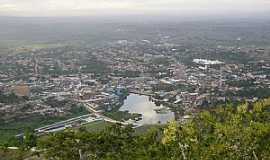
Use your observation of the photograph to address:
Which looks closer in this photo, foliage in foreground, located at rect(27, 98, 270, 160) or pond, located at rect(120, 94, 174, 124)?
foliage in foreground, located at rect(27, 98, 270, 160)

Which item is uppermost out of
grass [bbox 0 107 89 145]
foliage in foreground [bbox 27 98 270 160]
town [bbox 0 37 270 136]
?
foliage in foreground [bbox 27 98 270 160]

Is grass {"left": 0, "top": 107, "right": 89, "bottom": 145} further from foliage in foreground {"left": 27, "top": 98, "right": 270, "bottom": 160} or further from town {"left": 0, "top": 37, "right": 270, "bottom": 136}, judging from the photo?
foliage in foreground {"left": 27, "top": 98, "right": 270, "bottom": 160}

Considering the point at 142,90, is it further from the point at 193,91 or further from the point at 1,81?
the point at 1,81

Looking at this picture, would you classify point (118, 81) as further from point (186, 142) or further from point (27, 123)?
point (186, 142)

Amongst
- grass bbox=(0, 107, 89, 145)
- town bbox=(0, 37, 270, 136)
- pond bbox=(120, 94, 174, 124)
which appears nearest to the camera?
grass bbox=(0, 107, 89, 145)

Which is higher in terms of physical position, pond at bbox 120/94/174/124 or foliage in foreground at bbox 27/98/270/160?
foliage in foreground at bbox 27/98/270/160

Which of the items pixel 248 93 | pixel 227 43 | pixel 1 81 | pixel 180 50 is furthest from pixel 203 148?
pixel 227 43

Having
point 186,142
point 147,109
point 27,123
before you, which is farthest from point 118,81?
point 186,142

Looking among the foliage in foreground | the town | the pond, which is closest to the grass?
the town
